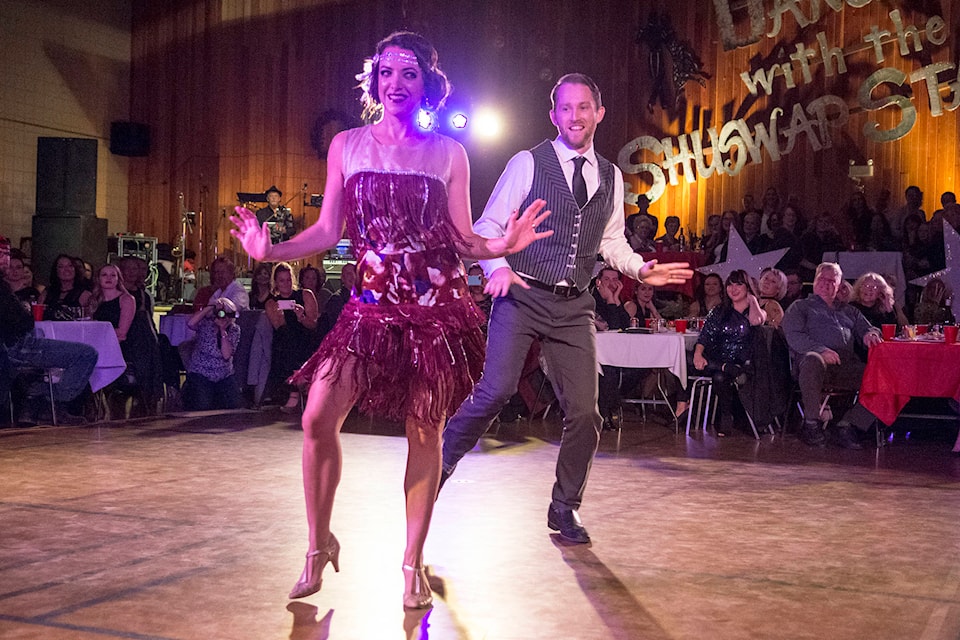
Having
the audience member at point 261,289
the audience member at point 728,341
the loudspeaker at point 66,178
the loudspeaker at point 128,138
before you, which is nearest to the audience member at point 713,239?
the audience member at point 728,341

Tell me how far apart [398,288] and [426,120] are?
459 millimetres

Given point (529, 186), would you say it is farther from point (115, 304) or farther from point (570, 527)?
point (115, 304)

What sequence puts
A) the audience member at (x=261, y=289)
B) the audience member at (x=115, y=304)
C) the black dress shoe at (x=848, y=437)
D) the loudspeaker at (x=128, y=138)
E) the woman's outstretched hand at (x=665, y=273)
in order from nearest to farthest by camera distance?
the woman's outstretched hand at (x=665, y=273) → the black dress shoe at (x=848, y=437) → the audience member at (x=115, y=304) → the audience member at (x=261, y=289) → the loudspeaker at (x=128, y=138)

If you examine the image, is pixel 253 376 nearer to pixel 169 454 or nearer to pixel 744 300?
pixel 169 454

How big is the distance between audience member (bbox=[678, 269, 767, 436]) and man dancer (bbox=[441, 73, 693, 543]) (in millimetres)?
3742

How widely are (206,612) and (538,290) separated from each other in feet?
4.98

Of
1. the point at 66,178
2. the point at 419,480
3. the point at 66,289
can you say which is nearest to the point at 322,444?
the point at 419,480

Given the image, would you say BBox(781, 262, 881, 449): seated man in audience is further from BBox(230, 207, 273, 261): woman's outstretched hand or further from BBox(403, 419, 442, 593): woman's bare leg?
BBox(230, 207, 273, 261): woman's outstretched hand

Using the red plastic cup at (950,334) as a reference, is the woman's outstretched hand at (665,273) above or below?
above

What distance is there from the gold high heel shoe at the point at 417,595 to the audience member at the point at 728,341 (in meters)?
4.78

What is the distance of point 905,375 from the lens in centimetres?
659

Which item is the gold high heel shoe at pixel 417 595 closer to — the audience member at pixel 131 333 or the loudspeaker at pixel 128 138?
the audience member at pixel 131 333

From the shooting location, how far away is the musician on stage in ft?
46.5

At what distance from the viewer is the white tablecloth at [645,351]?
7469mm
